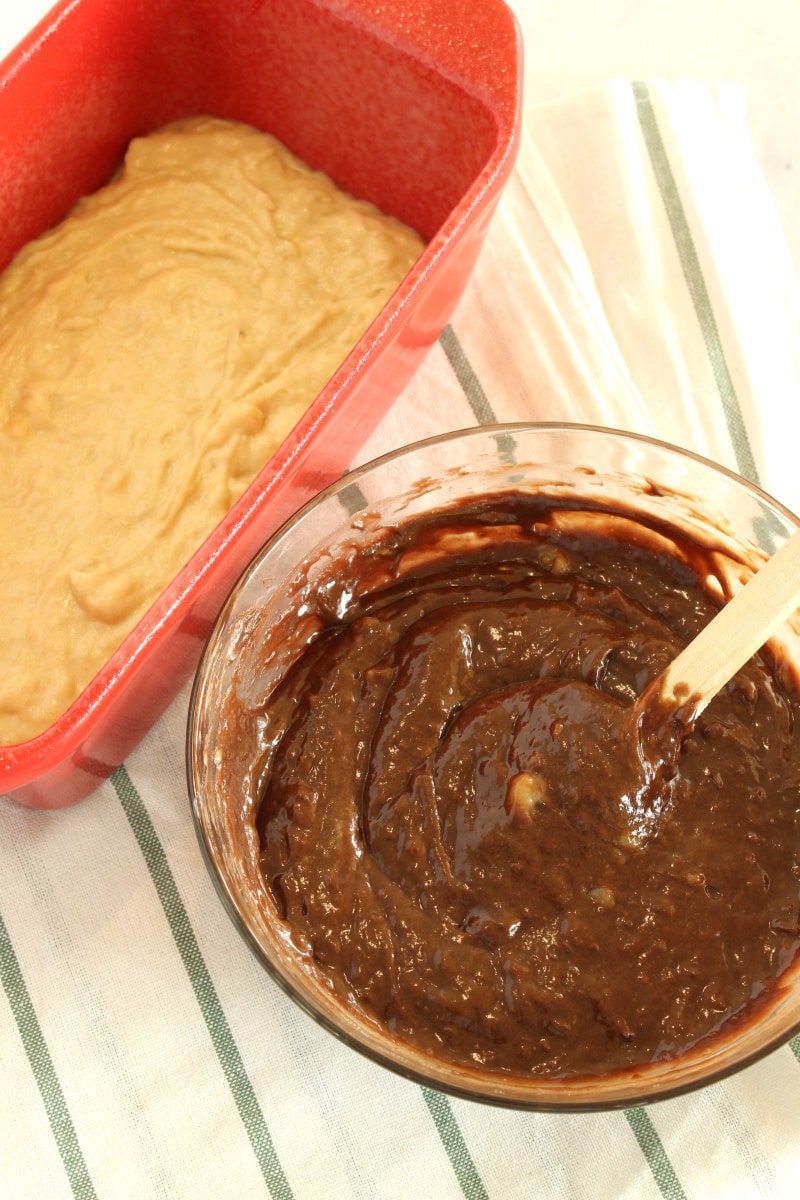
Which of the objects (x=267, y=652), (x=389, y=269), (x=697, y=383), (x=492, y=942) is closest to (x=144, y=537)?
(x=267, y=652)

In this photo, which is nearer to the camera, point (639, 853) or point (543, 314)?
point (639, 853)

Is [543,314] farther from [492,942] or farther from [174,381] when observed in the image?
[492,942]

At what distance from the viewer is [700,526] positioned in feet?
5.92

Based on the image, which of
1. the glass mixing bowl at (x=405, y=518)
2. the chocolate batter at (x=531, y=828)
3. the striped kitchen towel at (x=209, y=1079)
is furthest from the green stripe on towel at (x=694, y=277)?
the chocolate batter at (x=531, y=828)

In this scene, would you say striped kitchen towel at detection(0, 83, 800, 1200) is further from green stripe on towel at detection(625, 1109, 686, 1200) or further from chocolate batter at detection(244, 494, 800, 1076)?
chocolate batter at detection(244, 494, 800, 1076)

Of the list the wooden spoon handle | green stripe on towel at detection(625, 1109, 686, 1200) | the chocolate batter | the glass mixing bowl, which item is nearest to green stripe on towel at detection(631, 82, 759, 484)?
the glass mixing bowl

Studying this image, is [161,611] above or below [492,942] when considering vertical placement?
above

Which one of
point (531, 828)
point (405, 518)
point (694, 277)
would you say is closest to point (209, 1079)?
point (531, 828)

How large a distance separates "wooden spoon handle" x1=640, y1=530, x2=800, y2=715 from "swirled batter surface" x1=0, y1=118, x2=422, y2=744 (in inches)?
25.7

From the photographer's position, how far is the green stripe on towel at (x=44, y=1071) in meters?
1.71

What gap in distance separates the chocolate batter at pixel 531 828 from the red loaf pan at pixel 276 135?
0.83 feet

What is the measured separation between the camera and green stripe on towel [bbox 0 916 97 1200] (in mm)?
Answer: 1712

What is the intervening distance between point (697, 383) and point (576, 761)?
0.75 metres

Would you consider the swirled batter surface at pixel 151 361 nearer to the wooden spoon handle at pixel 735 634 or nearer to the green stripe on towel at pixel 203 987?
the green stripe on towel at pixel 203 987
